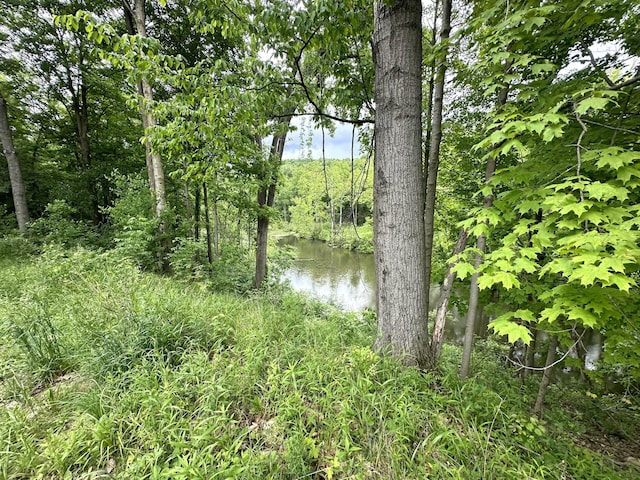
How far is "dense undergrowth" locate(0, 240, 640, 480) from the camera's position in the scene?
3.97 feet

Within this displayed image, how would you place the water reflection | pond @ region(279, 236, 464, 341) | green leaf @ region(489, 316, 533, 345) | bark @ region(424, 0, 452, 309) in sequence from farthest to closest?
the water reflection < pond @ region(279, 236, 464, 341) < bark @ region(424, 0, 452, 309) < green leaf @ region(489, 316, 533, 345)

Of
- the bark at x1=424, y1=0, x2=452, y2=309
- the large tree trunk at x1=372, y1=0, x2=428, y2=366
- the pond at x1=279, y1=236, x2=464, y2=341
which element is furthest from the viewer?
the pond at x1=279, y1=236, x2=464, y2=341

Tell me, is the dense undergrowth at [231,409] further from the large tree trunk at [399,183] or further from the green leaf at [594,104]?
the green leaf at [594,104]

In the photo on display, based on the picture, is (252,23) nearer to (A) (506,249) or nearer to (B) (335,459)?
(A) (506,249)

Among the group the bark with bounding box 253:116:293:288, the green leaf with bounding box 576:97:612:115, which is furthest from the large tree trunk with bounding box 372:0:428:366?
the bark with bounding box 253:116:293:288

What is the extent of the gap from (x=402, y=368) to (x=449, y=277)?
1.01 meters

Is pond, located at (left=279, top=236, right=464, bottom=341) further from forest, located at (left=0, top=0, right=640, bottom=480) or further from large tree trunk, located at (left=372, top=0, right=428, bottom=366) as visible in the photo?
large tree trunk, located at (left=372, top=0, right=428, bottom=366)

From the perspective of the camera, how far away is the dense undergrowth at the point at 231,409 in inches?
47.6

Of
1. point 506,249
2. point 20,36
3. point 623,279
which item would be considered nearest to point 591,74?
point 506,249

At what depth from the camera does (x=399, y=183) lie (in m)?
1.89

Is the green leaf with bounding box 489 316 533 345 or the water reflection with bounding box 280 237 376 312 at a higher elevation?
the green leaf with bounding box 489 316 533 345

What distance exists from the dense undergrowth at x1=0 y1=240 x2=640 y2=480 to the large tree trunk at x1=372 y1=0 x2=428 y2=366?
32 centimetres

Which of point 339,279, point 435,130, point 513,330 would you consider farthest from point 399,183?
point 339,279

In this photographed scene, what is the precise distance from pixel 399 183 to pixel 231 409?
186cm
